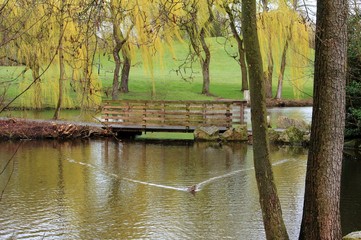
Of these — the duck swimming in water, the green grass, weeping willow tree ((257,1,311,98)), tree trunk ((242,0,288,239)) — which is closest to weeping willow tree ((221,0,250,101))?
tree trunk ((242,0,288,239))

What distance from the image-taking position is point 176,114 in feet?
70.8

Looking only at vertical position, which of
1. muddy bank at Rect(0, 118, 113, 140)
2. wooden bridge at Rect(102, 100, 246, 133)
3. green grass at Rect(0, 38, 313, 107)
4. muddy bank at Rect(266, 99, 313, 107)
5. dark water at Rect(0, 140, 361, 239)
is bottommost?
dark water at Rect(0, 140, 361, 239)

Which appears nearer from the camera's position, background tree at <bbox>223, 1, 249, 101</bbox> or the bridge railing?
background tree at <bbox>223, 1, 249, 101</bbox>

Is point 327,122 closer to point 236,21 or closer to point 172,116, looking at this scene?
point 172,116

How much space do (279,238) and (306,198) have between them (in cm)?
58

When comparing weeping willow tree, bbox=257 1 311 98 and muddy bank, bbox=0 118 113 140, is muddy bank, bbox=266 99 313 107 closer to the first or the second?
weeping willow tree, bbox=257 1 311 98

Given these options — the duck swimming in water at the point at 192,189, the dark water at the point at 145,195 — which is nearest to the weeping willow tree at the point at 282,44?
the dark water at the point at 145,195

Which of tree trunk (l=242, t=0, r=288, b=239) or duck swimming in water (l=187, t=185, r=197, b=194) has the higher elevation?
tree trunk (l=242, t=0, r=288, b=239)

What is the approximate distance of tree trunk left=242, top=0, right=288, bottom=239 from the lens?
5.56m

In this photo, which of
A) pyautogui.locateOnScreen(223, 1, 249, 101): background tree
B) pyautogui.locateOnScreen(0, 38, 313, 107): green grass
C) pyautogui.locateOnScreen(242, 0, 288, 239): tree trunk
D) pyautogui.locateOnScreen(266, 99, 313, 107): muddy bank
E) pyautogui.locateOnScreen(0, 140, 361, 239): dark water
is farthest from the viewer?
pyautogui.locateOnScreen(266, 99, 313, 107): muddy bank

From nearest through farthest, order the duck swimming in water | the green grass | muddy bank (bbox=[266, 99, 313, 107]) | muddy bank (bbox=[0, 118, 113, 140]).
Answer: the duck swimming in water
muddy bank (bbox=[0, 118, 113, 140])
the green grass
muddy bank (bbox=[266, 99, 313, 107])

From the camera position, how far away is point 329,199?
18.8 ft

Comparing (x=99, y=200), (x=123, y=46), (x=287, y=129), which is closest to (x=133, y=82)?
(x=123, y=46)

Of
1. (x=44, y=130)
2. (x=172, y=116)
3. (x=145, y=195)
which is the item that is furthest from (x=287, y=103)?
(x=145, y=195)
